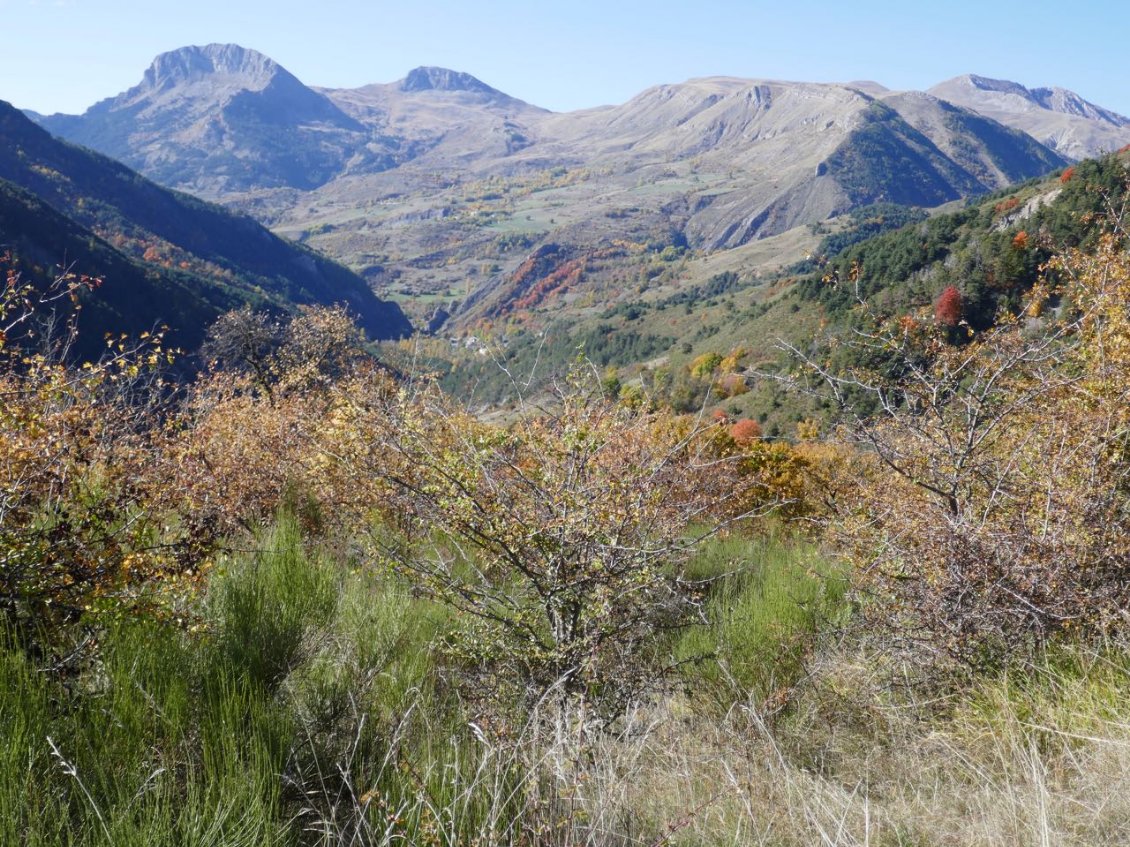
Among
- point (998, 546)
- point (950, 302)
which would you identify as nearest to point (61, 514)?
point (998, 546)

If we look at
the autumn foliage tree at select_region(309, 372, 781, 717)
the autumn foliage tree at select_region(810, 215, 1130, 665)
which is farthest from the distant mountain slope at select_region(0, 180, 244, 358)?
the autumn foliage tree at select_region(810, 215, 1130, 665)

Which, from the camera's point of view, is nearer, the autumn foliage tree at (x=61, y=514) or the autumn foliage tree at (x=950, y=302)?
the autumn foliage tree at (x=61, y=514)

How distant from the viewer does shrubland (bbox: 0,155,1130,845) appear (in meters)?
2.36

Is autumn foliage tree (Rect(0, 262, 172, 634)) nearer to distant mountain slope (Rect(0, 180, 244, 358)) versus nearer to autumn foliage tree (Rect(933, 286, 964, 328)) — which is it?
autumn foliage tree (Rect(933, 286, 964, 328))

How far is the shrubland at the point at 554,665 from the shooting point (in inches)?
93.0

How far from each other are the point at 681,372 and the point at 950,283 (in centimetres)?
3889

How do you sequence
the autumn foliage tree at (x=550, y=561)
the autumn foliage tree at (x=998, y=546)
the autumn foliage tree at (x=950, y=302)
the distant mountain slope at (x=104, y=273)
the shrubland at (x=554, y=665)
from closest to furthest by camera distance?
the shrubland at (x=554, y=665) < the autumn foliage tree at (x=998, y=546) < the autumn foliage tree at (x=550, y=561) < the autumn foliage tree at (x=950, y=302) < the distant mountain slope at (x=104, y=273)

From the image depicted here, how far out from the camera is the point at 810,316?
89.1 m

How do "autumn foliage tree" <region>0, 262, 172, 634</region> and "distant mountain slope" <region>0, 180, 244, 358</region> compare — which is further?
"distant mountain slope" <region>0, 180, 244, 358</region>

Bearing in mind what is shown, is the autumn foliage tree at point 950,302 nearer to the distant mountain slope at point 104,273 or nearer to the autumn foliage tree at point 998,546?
the autumn foliage tree at point 998,546

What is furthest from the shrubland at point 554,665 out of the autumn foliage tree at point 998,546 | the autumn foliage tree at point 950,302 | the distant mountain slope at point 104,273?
the distant mountain slope at point 104,273

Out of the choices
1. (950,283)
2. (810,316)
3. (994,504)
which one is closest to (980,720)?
(994,504)

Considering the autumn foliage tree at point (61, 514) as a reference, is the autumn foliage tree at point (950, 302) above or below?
above

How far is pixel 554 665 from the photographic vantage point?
13.6 feet
